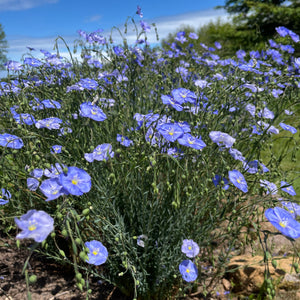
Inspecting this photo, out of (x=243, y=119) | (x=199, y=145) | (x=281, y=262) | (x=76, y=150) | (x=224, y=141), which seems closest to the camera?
(x=199, y=145)

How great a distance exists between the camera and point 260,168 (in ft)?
6.42

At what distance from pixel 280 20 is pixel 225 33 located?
104 inches

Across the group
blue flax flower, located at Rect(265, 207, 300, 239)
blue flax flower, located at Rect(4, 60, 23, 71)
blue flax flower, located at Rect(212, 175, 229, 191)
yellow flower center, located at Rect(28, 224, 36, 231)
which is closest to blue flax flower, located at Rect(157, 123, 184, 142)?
blue flax flower, located at Rect(212, 175, 229, 191)

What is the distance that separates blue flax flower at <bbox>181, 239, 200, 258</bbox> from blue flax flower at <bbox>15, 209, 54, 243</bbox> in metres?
0.96

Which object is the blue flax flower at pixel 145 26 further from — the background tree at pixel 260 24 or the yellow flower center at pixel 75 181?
the background tree at pixel 260 24

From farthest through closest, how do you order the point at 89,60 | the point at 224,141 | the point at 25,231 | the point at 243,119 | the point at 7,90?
1. the point at 89,60
2. the point at 243,119
3. the point at 7,90
4. the point at 224,141
5. the point at 25,231

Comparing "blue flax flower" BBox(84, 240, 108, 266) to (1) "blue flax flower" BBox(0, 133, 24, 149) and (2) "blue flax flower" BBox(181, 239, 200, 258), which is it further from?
(1) "blue flax flower" BBox(0, 133, 24, 149)

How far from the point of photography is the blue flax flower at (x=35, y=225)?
0.99 m

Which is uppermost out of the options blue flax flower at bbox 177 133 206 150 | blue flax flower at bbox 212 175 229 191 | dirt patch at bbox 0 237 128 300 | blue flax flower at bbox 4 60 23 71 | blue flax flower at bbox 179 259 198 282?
blue flax flower at bbox 4 60 23 71

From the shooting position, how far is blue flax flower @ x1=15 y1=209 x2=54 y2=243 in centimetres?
99

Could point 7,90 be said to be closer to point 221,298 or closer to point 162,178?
point 162,178

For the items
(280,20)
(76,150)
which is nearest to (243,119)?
(76,150)

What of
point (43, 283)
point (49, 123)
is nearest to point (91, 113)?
point (49, 123)

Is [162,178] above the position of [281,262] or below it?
above
